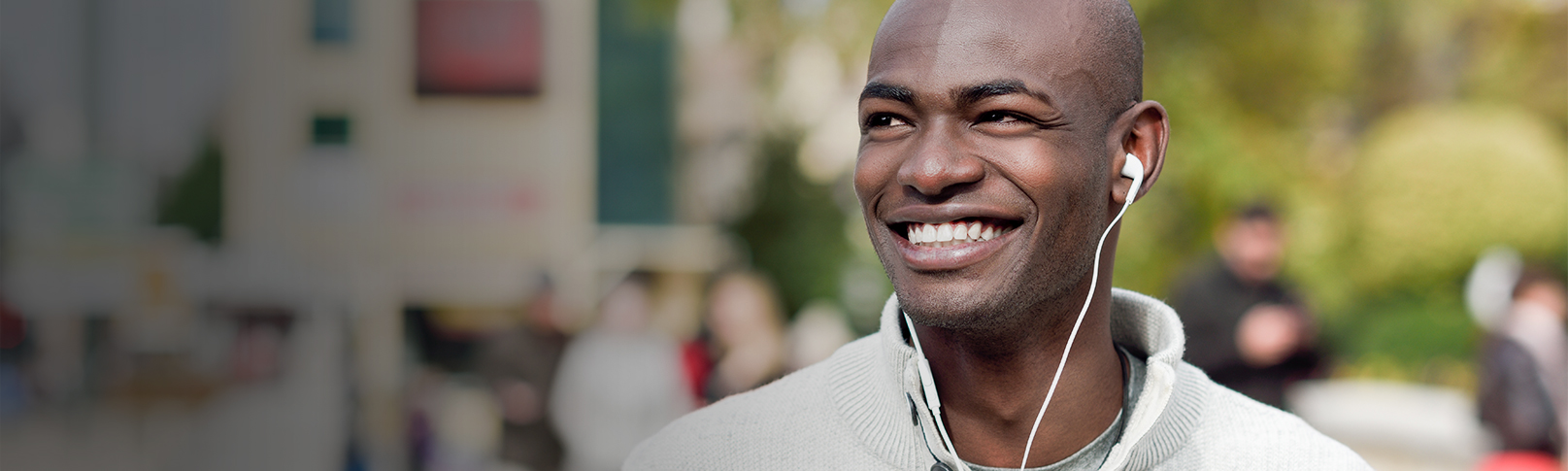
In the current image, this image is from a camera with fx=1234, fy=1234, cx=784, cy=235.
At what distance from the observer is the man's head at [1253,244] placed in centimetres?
609

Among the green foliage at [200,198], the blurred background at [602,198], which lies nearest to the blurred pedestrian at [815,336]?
the blurred background at [602,198]

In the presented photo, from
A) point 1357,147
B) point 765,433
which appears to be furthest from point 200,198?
point 765,433

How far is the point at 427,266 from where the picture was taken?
20.5m

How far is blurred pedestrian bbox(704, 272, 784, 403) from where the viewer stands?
7.52 metres

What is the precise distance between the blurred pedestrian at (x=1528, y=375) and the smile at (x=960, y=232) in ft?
18.1

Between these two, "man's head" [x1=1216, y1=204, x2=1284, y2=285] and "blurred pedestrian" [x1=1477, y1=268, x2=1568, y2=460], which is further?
"blurred pedestrian" [x1=1477, y1=268, x2=1568, y2=460]

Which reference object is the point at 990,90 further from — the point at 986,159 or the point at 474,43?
the point at 474,43

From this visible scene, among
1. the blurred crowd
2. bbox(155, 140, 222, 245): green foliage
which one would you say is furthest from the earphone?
bbox(155, 140, 222, 245): green foliage

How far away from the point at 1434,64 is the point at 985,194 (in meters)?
24.6

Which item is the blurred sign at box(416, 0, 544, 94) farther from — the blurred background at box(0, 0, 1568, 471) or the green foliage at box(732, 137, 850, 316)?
the green foliage at box(732, 137, 850, 316)

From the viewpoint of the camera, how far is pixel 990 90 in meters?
1.91

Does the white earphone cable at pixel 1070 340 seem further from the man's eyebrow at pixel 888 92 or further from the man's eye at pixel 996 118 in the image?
the man's eyebrow at pixel 888 92

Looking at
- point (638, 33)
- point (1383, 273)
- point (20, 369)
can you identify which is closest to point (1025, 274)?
Answer: point (1383, 273)

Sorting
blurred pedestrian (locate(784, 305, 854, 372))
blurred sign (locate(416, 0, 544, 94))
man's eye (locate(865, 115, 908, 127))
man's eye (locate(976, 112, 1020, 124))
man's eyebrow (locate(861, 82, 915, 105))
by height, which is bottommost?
blurred pedestrian (locate(784, 305, 854, 372))
